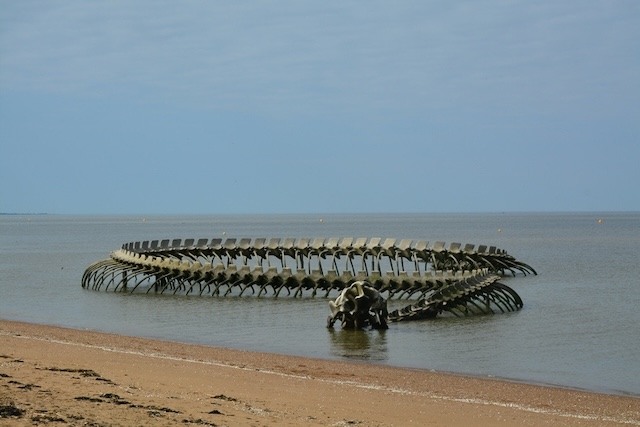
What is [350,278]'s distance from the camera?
31844 millimetres

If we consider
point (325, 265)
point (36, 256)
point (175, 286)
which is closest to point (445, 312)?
point (175, 286)

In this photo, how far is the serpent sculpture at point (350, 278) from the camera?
968 inches

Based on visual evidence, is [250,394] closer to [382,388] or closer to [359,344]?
[382,388]

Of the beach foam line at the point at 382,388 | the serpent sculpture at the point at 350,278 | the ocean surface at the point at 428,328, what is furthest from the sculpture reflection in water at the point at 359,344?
the beach foam line at the point at 382,388

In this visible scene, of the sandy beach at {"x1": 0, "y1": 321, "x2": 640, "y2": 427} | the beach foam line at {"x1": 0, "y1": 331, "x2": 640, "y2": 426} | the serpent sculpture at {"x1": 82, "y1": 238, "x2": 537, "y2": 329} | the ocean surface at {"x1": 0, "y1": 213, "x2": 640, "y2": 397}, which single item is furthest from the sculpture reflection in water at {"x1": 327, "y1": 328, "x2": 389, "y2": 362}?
the beach foam line at {"x1": 0, "y1": 331, "x2": 640, "y2": 426}

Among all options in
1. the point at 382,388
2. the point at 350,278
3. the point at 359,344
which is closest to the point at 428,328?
the point at 359,344

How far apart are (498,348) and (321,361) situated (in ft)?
14.9

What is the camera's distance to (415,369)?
1786 centimetres

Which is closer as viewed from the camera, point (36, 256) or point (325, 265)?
point (325, 265)

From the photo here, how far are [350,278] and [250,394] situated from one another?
1925 cm

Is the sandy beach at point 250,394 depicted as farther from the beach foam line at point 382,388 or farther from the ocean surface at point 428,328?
the ocean surface at point 428,328

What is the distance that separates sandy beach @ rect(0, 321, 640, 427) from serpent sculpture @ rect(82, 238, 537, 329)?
5.28m

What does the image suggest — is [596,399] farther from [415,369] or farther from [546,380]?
[415,369]

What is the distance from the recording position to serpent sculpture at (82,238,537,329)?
2458 centimetres
